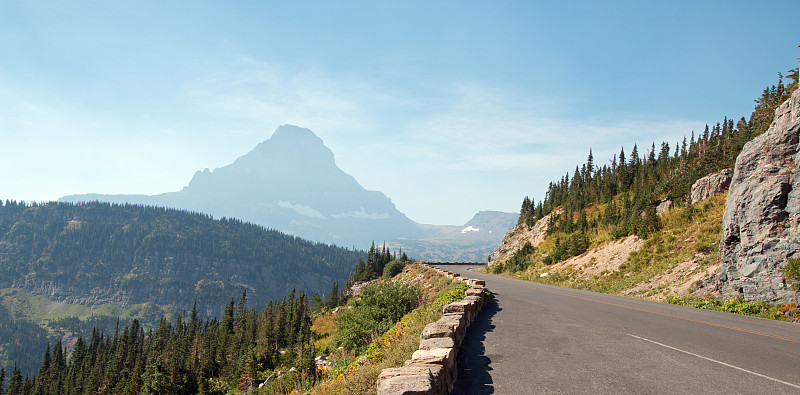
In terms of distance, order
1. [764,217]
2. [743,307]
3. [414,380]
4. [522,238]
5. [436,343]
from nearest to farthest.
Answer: [414,380] < [436,343] < [743,307] < [764,217] < [522,238]

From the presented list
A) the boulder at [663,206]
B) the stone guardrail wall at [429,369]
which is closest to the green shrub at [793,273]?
the stone guardrail wall at [429,369]

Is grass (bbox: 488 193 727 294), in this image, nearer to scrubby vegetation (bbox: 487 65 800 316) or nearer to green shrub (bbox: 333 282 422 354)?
scrubby vegetation (bbox: 487 65 800 316)

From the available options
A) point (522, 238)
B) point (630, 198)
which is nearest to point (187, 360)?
point (522, 238)

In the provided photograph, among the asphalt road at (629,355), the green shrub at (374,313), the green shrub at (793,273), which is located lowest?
the green shrub at (374,313)

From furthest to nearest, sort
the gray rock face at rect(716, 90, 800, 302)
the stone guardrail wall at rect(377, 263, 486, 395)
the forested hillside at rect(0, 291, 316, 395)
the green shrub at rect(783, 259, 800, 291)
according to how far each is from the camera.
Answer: the forested hillside at rect(0, 291, 316, 395)
the gray rock face at rect(716, 90, 800, 302)
the green shrub at rect(783, 259, 800, 291)
the stone guardrail wall at rect(377, 263, 486, 395)

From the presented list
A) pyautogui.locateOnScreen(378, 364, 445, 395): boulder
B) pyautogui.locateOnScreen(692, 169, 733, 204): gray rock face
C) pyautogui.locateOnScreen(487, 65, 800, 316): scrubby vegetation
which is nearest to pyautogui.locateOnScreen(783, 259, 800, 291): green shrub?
pyautogui.locateOnScreen(487, 65, 800, 316): scrubby vegetation

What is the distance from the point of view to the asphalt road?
7223 mm

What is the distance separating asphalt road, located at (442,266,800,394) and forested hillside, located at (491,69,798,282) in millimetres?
15063

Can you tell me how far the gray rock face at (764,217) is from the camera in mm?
17781

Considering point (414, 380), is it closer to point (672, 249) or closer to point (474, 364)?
point (474, 364)

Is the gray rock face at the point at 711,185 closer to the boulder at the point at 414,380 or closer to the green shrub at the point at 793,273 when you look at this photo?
the green shrub at the point at 793,273

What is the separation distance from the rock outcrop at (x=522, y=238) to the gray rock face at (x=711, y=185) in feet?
114

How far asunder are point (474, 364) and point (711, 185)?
1359 inches

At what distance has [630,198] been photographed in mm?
58438
